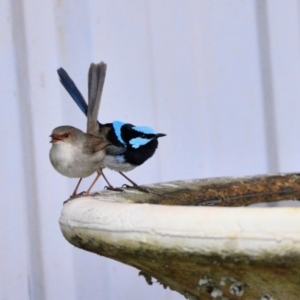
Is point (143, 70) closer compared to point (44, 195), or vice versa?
point (44, 195)

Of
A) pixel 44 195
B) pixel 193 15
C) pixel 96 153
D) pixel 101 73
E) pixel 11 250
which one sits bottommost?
pixel 11 250

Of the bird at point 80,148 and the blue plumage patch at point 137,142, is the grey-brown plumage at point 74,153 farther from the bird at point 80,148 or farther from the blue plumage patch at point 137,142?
the blue plumage patch at point 137,142

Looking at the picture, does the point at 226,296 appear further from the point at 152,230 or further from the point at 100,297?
the point at 100,297

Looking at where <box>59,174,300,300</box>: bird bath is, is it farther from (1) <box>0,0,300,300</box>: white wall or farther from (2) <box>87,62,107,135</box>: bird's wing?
(1) <box>0,0,300,300</box>: white wall

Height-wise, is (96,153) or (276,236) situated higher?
(96,153)

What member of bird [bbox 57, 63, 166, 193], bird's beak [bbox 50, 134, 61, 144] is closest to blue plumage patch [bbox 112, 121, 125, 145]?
bird [bbox 57, 63, 166, 193]

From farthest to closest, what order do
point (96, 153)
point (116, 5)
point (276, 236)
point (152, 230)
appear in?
1. point (116, 5)
2. point (96, 153)
3. point (152, 230)
4. point (276, 236)

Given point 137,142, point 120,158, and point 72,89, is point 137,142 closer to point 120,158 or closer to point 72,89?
point 120,158

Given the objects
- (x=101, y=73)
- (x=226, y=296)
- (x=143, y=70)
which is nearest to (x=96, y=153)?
(x=101, y=73)
